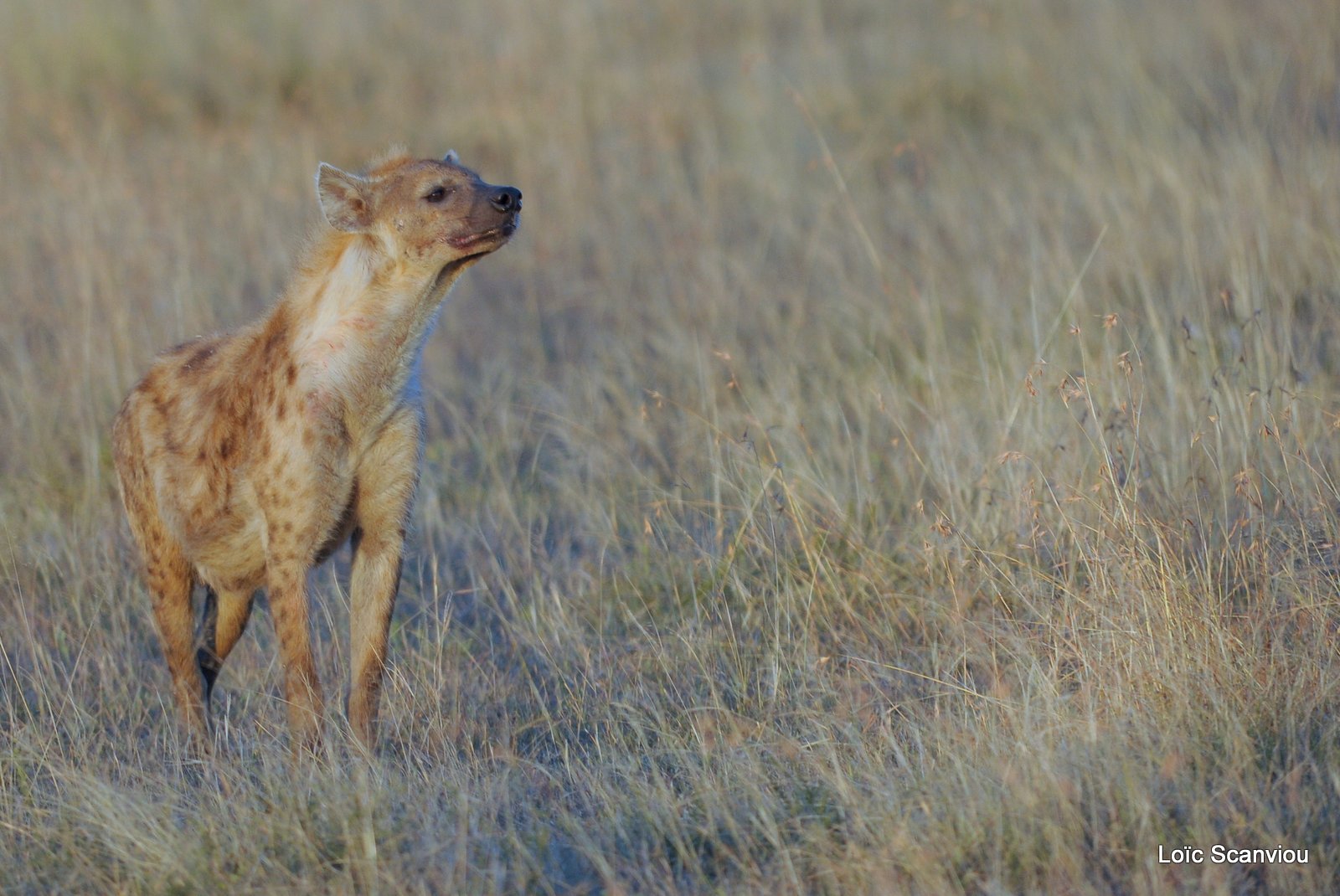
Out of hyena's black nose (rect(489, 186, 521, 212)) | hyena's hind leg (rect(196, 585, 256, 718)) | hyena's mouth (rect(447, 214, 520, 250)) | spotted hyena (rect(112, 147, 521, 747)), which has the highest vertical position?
hyena's black nose (rect(489, 186, 521, 212))

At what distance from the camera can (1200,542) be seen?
176 inches

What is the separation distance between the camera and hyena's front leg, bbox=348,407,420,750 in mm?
4039

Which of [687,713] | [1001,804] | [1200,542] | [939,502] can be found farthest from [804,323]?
[1001,804]

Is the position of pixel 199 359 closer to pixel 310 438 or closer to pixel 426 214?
pixel 310 438

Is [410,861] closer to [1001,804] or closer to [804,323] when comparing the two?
[1001,804]

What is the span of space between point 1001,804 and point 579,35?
27.8 feet

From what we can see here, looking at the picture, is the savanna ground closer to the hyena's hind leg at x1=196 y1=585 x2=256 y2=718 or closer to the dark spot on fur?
the hyena's hind leg at x1=196 y1=585 x2=256 y2=718

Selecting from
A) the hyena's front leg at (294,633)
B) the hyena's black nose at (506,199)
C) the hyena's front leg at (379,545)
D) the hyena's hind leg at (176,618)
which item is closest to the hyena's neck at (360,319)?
the hyena's front leg at (379,545)

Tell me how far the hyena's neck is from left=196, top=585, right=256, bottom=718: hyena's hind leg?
2.71 feet

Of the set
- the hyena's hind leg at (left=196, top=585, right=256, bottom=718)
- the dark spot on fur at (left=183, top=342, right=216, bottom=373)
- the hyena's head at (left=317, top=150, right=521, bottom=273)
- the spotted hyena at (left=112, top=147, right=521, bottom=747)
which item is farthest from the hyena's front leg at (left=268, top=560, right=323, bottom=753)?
the hyena's head at (left=317, top=150, right=521, bottom=273)

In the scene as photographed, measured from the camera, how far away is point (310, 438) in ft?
12.8

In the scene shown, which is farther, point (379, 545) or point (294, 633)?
point (379, 545)

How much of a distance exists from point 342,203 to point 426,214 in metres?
0.26

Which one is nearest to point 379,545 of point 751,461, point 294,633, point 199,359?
point 294,633
